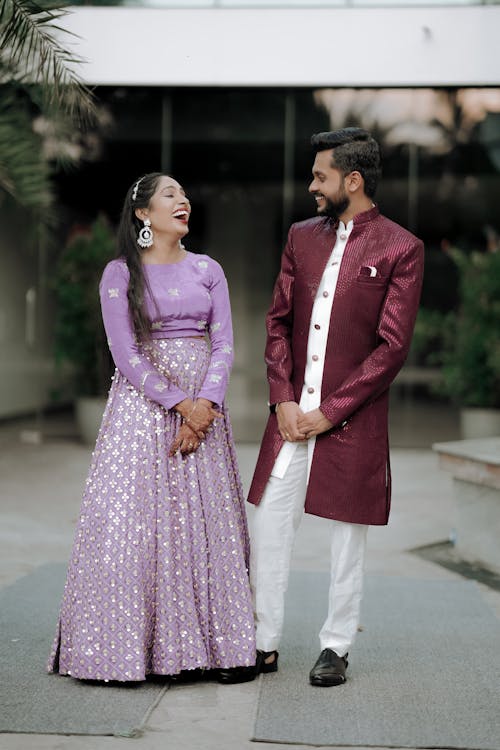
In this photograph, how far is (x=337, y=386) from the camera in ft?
12.5

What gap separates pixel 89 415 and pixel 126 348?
733 cm

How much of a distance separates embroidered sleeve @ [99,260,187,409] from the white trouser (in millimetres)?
488

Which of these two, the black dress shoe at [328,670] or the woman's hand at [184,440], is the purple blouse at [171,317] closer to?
the woman's hand at [184,440]

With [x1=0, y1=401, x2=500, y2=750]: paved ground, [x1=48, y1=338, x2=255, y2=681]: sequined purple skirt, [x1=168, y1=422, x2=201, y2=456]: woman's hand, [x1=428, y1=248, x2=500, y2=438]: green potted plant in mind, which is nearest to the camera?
[x1=0, y1=401, x2=500, y2=750]: paved ground

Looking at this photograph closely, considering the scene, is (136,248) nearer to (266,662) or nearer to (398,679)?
(266,662)

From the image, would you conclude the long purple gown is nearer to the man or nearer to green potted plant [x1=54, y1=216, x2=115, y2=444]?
the man

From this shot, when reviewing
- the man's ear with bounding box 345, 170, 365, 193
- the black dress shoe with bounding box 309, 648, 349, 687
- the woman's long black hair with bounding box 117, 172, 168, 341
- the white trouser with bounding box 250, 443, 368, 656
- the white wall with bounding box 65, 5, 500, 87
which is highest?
the white wall with bounding box 65, 5, 500, 87

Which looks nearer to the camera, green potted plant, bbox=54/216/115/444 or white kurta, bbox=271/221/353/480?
white kurta, bbox=271/221/353/480

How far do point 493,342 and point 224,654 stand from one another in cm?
713

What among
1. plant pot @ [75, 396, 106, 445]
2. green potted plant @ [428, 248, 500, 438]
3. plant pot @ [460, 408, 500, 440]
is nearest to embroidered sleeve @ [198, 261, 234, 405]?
green potted plant @ [428, 248, 500, 438]

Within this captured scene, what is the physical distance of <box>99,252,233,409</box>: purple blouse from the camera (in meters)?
3.84

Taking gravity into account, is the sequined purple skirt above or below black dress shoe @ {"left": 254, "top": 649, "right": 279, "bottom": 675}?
above

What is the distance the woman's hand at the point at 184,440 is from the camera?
383 centimetres

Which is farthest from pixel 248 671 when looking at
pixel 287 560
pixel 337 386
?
pixel 337 386
